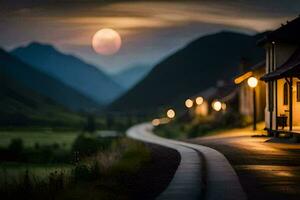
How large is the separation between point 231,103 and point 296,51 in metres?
32.7

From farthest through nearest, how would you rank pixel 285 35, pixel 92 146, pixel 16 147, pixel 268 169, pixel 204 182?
pixel 16 147
pixel 92 146
pixel 285 35
pixel 268 169
pixel 204 182

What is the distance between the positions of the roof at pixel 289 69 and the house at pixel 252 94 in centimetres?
1048

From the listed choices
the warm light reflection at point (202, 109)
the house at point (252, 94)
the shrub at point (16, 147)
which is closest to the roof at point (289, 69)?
the house at point (252, 94)

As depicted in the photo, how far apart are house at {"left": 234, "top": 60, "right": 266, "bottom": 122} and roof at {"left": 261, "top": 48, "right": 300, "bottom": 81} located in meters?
10.5

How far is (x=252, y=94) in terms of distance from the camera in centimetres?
5778

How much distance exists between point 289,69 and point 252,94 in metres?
24.1

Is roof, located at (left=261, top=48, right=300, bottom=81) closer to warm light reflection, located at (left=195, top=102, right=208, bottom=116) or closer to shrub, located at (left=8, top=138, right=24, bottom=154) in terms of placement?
warm light reflection, located at (left=195, top=102, right=208, bottom=116)

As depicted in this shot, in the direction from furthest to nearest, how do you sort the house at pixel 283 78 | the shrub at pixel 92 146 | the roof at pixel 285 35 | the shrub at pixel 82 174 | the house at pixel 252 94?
the house at pixel 252 94 → the roof at pixel 285 35 → the house at pixel 283 78 → the shrub at pixel 92 146 → the shrub at pixel 82 174

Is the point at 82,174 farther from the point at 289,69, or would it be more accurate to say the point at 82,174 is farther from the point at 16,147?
the point at 16,147

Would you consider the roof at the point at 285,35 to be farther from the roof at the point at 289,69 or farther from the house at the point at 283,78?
the roof at the point at 289,69

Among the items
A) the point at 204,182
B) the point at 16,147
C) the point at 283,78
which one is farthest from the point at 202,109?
the point at 204,182

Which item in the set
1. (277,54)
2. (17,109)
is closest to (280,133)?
(277,54)

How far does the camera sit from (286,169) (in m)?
19.5

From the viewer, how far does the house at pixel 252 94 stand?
52.7 m
